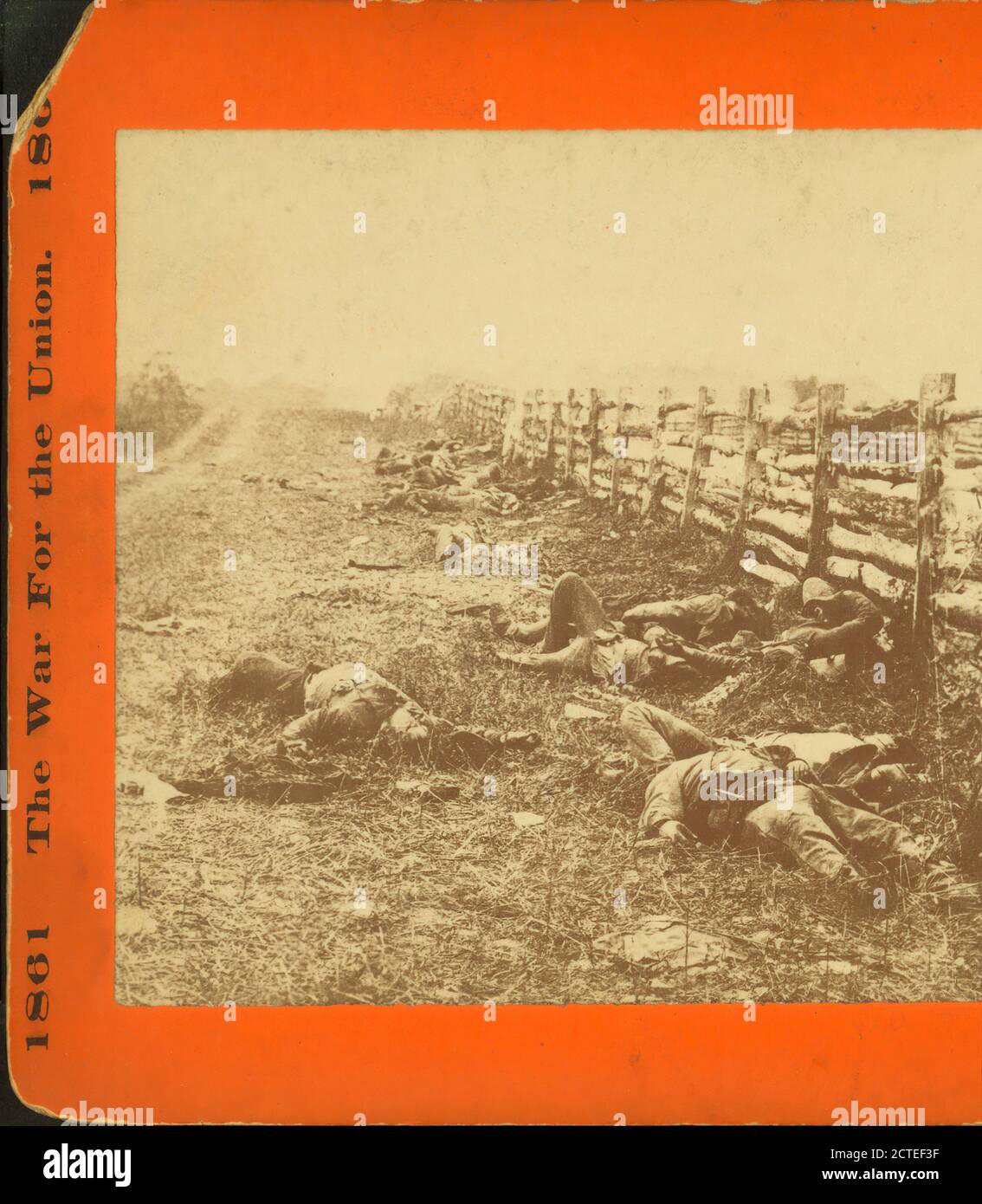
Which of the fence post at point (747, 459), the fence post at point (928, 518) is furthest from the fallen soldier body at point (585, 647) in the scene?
the fence post at point (928, 518)

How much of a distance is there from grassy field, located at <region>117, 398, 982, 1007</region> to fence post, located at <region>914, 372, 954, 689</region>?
0.47ft

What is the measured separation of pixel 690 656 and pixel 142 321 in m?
2.14

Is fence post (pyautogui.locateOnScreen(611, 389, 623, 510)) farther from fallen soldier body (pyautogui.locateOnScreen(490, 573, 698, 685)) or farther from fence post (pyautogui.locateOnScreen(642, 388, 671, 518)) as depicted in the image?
fallen soldier body (pyautogui.locateOnScreen(490, 573, 698, 685))

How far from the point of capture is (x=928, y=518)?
9.64 ft

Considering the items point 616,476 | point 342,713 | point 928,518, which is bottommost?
point 342,713

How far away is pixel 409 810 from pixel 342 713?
39cm

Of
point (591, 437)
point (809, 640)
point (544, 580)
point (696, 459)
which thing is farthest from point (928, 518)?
point (544, 580)

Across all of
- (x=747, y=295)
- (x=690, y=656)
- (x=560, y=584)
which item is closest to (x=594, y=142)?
(x=747, y=295)

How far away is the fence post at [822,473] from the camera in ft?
9.62

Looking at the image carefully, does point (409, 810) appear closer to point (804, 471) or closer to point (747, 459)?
point (747, 459)

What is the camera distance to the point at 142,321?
2920 mm

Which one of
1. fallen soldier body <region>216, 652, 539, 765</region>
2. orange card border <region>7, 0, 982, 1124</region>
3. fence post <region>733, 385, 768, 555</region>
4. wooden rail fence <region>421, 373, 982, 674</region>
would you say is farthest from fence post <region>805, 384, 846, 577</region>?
fallen soldier body <region>216, 652, 539, 765</region>

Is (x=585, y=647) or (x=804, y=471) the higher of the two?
(x=804, y=471)

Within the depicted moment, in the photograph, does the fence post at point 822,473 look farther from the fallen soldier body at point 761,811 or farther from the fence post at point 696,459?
the fallen soldier body at point 761,811
